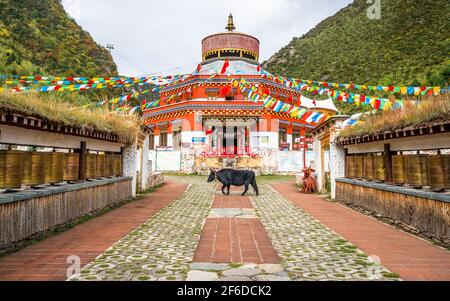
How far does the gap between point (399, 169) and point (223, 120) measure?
2209cm

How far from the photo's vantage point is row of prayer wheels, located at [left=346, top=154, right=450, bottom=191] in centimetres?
596

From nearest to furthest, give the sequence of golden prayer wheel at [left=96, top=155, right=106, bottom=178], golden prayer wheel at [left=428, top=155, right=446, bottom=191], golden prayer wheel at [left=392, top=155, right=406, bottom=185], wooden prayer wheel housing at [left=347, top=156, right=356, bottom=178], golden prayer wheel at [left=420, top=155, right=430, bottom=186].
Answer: golden prayer wheel at [left=428, top=155, right=446, bottom=191], golden prayer wheel at [left=420, top=155, right=430, bottom=186], golden prayer wheel at [left=392, top=155, right=406, bottom=185], golden prayer wheel at [left=96, top=155, right=106, bottom=178], wooden prayer wheel housing at [left=347, top=156, right=356, bottom=178]

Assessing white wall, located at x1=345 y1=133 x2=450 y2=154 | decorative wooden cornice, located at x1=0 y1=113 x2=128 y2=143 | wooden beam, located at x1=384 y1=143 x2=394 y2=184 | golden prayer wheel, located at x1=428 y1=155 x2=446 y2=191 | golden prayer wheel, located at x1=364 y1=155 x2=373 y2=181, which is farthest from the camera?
golden prayer wheel, located at x1=364 y1=155 x2=373 y2=181

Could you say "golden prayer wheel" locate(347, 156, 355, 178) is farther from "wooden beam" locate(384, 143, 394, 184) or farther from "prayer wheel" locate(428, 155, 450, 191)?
"prayer wheel" locate(428, 155, 450, 191)

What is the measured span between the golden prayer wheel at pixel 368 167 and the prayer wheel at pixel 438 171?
8.89 feet

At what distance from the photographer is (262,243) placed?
573 centimetres

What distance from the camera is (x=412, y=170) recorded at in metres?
6.92

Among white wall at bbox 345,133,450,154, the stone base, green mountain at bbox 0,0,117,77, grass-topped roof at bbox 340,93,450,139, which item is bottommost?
the stone base

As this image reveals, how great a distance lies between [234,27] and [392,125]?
3479 cm

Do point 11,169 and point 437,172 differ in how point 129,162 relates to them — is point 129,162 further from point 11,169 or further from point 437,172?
point 437,172

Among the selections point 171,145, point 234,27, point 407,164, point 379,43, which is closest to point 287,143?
point 171,145

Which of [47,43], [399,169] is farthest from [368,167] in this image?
[47,43]

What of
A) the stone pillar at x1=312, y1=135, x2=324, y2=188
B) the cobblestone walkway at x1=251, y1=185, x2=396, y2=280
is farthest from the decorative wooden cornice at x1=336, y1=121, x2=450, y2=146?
the stone pillar at x1=312, y1=135, x2=324, y2=188

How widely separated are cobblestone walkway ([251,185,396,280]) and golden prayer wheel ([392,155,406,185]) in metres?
2.11
